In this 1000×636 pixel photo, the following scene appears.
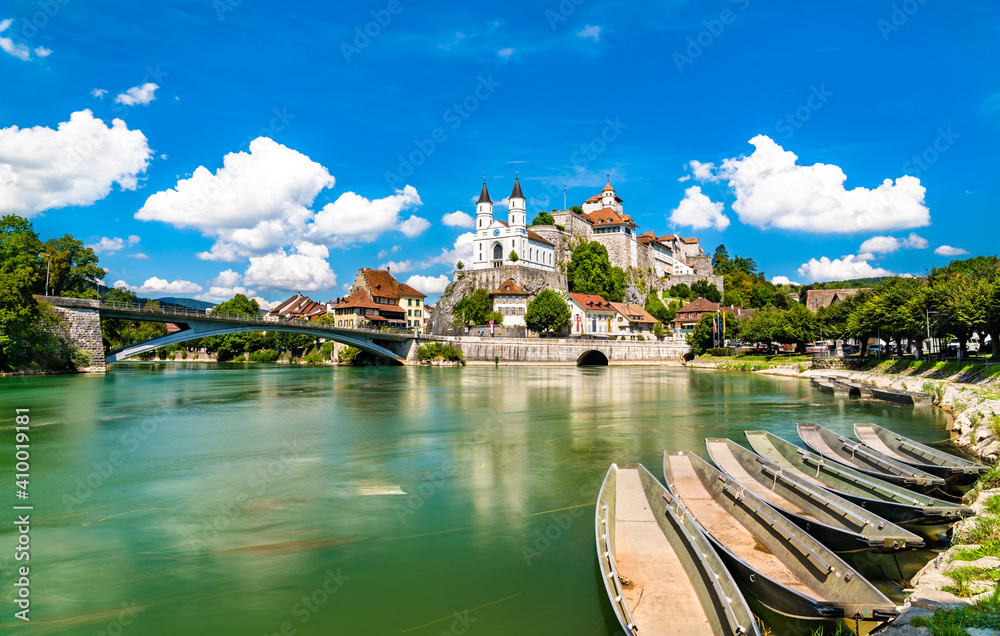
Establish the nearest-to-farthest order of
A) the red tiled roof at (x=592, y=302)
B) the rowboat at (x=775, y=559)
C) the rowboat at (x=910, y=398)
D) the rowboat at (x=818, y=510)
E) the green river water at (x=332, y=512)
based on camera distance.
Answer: the rowboat at (x=775, y=559) < the green river water at (x=332, y=512) < the rowboat at (x=818, y=510) < the rowboat at (x=910, y=398) < the red tiled roof at (x=592, y=302)

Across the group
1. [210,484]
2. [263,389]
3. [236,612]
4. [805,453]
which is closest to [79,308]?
[263,389]

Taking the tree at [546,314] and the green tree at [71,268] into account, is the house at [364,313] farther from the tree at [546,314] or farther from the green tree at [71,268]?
the green tree at [71,268]

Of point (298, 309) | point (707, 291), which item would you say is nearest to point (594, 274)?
point (707, 291)

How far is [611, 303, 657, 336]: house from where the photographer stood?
9394cm

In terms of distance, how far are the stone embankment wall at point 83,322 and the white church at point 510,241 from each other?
209ft

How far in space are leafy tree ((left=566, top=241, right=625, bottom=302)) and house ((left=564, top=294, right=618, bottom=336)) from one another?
8.49m

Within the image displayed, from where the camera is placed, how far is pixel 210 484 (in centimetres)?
1573

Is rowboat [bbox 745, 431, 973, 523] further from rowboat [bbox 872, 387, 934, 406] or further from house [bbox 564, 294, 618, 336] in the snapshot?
house [bbox 564, 294, 618, 336]

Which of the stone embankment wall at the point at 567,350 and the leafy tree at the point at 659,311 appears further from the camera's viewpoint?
the leafy tree at the point at 659,311

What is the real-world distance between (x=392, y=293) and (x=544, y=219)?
3619 centimetres

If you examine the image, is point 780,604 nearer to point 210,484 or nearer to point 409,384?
point 210,484

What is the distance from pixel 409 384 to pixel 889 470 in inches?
1598

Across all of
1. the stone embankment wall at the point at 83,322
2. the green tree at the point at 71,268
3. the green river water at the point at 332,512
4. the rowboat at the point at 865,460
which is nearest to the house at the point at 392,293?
the green tree at the point at 71,268

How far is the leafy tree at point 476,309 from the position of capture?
90.1 meters
